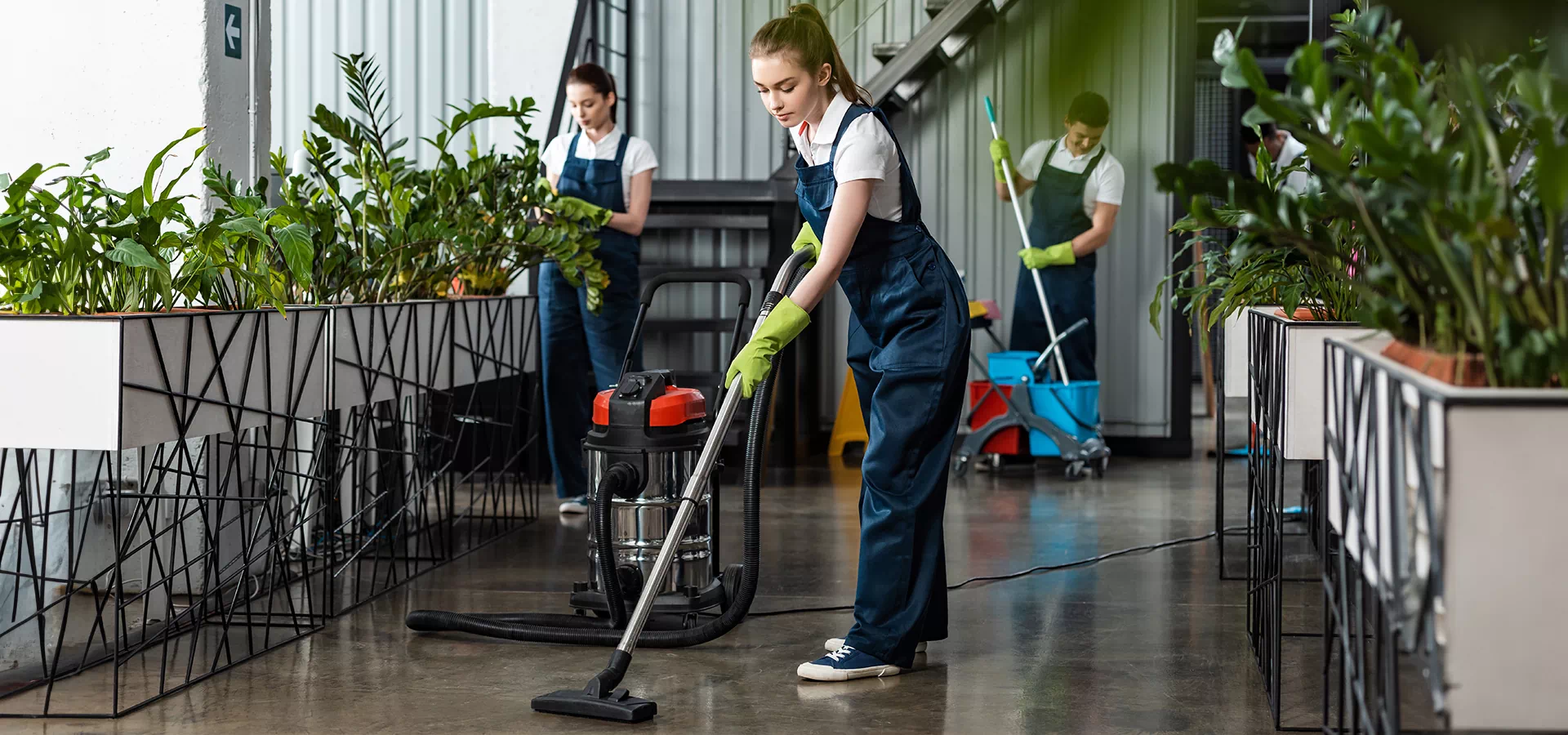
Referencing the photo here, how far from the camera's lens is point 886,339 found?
8.34ft

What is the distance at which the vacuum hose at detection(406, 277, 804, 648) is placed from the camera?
2539 millimetres

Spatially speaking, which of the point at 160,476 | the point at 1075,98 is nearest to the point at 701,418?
the point at 160,476

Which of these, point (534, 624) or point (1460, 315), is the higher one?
point (1460, 315)

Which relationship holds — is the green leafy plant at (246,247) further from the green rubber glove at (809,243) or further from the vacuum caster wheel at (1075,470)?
the vacuum caster wheel at (1075,470)

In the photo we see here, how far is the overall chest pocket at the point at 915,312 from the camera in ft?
8.14

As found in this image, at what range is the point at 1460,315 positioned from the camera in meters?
1.34

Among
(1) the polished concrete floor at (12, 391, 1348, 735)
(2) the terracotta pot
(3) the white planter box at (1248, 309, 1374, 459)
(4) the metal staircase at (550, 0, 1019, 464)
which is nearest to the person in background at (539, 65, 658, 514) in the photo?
(1) the polished concrete floor at (12, 391, 1348, 735)

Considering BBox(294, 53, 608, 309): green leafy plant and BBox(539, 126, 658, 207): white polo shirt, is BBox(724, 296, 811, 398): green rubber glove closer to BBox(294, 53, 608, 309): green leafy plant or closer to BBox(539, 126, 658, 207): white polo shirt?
BBox(294, 53, 608, 309): green leafy plant

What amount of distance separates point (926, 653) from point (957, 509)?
180cm

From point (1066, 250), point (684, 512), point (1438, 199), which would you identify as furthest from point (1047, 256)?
point (1438, 199)

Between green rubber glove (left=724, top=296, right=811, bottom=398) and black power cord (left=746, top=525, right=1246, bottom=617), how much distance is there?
893mm

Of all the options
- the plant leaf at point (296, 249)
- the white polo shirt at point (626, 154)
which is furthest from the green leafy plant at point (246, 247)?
the white polo shirt at point (626, 154)

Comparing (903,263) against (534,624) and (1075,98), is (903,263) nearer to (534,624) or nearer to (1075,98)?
(534,624)

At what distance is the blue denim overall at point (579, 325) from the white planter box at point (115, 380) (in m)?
1.79
